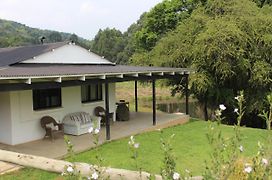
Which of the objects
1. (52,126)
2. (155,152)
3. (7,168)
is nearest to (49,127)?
(52,126)

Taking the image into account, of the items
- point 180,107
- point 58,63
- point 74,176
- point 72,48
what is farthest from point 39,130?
point 180,107

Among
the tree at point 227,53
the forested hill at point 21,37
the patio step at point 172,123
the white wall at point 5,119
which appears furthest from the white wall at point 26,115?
the forested hill at point 21,37

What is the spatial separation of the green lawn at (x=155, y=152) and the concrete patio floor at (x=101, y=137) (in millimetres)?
471

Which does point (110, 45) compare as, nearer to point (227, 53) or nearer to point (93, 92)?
point (227, 53)

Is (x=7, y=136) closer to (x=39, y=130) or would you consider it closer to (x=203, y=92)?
(x=39, y=130)

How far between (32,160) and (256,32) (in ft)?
47.0

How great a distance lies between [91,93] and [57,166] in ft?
30.7

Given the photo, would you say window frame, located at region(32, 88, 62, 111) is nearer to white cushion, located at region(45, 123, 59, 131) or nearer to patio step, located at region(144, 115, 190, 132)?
white cushion, located at region(45, 123, 59, 131)

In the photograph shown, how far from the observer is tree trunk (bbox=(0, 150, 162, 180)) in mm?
3639

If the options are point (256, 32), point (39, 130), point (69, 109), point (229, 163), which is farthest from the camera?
point (256, 32)

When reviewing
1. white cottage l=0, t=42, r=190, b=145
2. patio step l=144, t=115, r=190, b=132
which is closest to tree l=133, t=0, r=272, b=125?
patio step l=144, t=115, r=190, b=132

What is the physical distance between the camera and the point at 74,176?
2.66m

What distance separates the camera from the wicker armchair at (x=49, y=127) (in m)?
11.0

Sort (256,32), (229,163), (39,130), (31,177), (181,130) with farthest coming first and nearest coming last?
(256,32) < (181,130) < (39,130) < (31,177) < (229,163)
